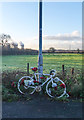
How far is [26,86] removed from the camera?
4.69 meters

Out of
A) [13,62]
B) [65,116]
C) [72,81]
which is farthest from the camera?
[13,62]

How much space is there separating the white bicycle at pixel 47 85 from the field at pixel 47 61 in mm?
997

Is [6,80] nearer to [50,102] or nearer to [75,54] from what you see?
[50,102]

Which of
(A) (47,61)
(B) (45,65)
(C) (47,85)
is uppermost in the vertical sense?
(A) (47,61)

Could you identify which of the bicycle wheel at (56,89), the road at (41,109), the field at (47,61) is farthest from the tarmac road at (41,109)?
the field at (47,61)

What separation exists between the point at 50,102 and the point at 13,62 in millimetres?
2561

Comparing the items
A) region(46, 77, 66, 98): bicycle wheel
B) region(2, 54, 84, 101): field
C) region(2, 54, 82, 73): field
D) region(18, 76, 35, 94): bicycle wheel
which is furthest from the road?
region(2, 54, 82, 73): field

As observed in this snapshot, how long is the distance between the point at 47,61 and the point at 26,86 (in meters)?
1.44

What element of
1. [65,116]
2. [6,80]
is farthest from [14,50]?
[65,116]

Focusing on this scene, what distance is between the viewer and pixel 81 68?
5.60 m

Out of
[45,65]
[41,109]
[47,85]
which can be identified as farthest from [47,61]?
[41,109]

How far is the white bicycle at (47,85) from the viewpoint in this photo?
4.48 metres

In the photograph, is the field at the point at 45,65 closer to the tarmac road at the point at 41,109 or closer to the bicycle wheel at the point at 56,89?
the bicycle wheel at the point at 56,89

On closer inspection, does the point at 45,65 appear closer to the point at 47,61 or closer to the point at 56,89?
the point at 47,61
